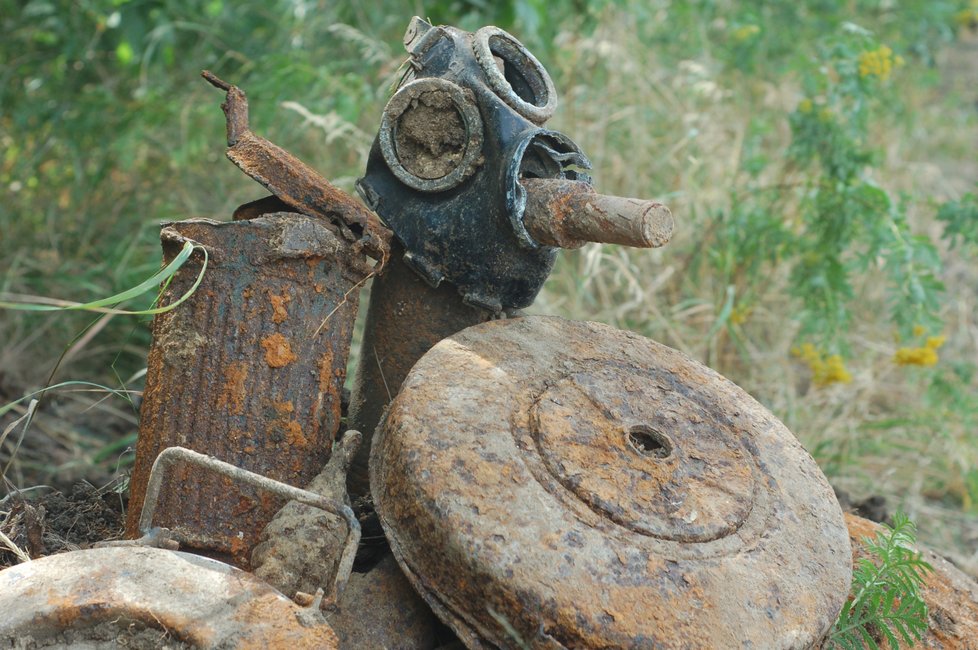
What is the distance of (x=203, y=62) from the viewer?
4957mm

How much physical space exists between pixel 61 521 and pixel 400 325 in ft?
3.00

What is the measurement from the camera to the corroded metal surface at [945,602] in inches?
87.7

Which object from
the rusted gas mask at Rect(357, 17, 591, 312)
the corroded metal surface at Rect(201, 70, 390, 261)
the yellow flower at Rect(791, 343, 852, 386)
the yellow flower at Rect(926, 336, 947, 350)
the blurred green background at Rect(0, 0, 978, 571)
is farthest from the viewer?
the yellow flower at Rect(791, 343, 852, 386)

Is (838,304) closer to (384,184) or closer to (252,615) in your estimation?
(384,184)

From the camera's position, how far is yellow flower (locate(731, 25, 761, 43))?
4547 mm

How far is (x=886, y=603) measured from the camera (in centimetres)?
210

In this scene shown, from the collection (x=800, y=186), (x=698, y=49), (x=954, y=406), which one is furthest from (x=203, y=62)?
(x=954, y=406)

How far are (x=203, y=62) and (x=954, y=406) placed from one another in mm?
3738

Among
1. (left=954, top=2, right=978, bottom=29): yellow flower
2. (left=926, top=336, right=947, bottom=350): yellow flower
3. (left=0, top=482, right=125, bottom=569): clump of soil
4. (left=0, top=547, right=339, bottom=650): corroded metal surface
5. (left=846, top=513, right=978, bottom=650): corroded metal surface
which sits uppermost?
(left=954, top=2, right=978, bottom=29): yellow flower

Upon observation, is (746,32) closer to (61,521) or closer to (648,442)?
(648,442)

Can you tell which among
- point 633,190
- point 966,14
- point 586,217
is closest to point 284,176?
point 586,217

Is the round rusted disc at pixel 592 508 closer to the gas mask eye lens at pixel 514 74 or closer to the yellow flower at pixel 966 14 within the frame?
the gas mask eye lens at pixel 514 74

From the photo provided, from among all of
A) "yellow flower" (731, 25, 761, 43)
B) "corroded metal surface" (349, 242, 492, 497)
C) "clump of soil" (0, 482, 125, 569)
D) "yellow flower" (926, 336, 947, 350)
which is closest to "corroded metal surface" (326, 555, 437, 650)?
"corroded metal surface" (349, 242, 492, 497)

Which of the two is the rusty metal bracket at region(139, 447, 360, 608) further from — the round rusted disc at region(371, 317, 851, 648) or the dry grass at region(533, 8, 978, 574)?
the dry grass at region(533, 8, 978, 574)
